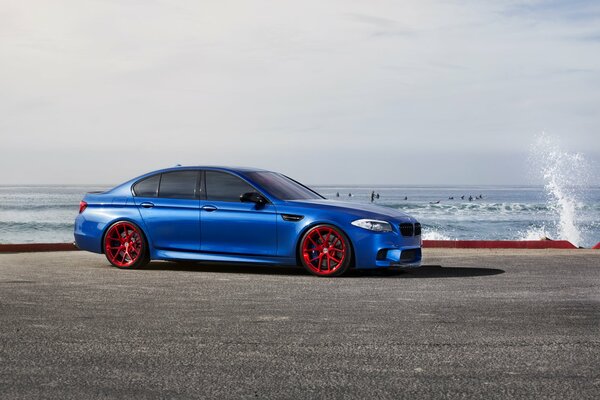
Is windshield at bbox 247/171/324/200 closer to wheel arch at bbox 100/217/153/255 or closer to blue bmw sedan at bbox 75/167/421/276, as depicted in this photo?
blue bmw sedan at bbox 75/167/421/276

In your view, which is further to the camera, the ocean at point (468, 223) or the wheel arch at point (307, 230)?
the ocean at point (468, 223)

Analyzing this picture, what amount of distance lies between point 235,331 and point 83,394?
7.34 ft

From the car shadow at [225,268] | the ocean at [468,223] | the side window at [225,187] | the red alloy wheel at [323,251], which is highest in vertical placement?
the side window at [225,187]

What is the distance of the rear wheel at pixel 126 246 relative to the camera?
41.0 ft

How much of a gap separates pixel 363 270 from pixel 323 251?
136cm

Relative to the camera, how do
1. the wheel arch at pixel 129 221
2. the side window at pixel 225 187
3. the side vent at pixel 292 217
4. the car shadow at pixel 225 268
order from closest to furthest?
the side vent at pixel 292 217, the side window at pixel 225 187, the car shadow at pixel 225 268, the wheel arch at pixel 129 221

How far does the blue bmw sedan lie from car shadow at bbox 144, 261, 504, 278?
0.35m

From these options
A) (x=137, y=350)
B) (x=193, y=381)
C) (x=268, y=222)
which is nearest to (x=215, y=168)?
(x=268, y=222)

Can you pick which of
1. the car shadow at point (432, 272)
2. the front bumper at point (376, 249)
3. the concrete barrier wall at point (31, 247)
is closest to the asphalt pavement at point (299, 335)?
the car shadow at point (432, 272)

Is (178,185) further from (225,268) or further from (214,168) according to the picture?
(225,268)

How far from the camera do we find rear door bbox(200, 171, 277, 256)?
11727 millimetres

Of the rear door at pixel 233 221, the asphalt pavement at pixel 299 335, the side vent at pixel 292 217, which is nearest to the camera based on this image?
the asphalt pavement at pixel 299 335

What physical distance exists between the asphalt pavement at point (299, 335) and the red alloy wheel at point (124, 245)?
2.88 ft

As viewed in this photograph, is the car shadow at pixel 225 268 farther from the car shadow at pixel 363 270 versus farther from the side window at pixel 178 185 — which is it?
the side window at pixel 178 185
